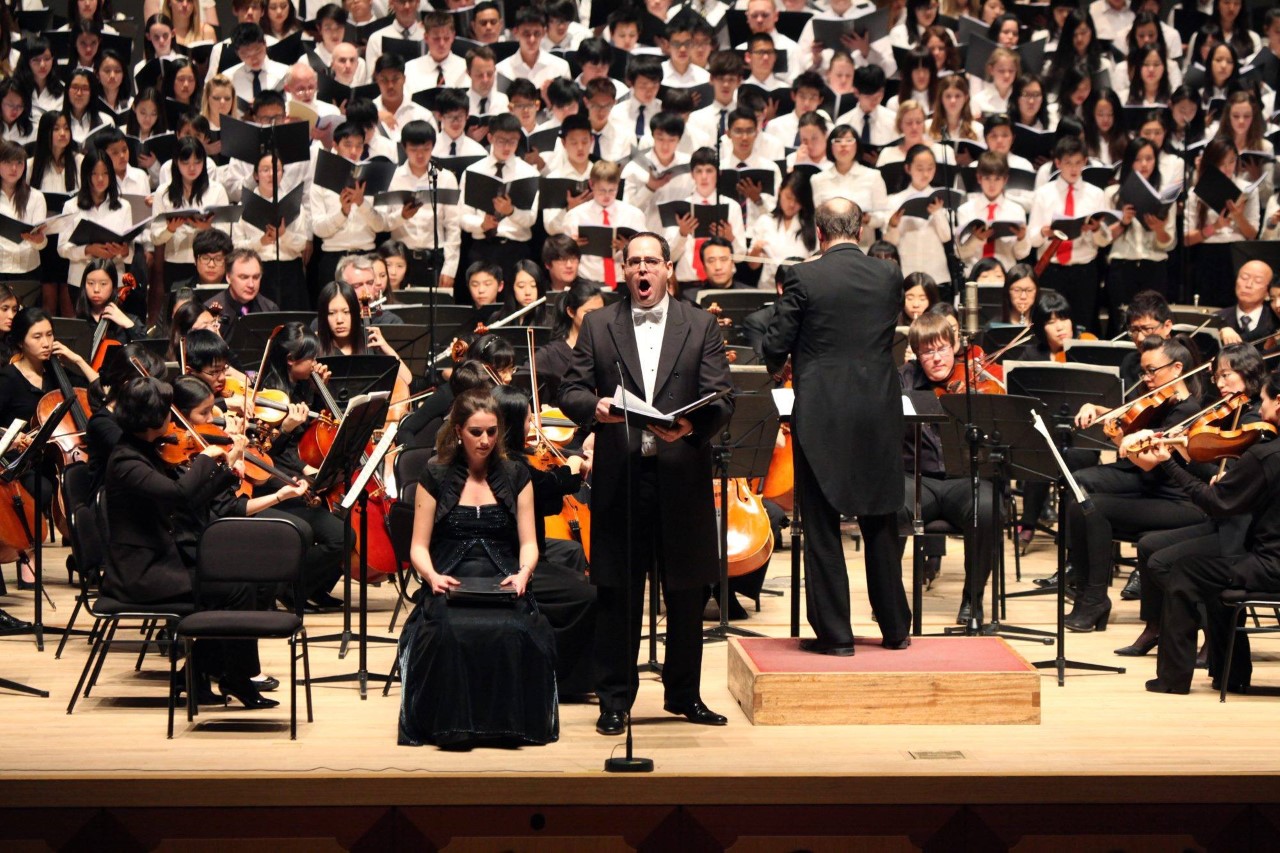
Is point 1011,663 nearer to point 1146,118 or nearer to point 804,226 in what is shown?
point 804,226

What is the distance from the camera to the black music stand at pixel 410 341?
6992 millimetres

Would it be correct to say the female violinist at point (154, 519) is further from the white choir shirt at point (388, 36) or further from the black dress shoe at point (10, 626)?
the white choir shirt at point (388, 36)

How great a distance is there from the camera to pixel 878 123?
10000 millimetres

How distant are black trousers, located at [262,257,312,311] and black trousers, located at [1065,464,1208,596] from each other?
4616 millimetres

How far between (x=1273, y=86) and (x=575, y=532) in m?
6.81

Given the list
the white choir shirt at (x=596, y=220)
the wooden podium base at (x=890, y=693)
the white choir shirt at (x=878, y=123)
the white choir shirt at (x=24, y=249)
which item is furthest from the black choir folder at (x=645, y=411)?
the white choir shirt at (x=878, y=123)

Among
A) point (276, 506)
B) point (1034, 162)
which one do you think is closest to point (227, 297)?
point (276, 506)

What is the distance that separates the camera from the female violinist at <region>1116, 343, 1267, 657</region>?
5.27 meters

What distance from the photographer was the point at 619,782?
4059 mm

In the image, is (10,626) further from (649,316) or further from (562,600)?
(649,316)

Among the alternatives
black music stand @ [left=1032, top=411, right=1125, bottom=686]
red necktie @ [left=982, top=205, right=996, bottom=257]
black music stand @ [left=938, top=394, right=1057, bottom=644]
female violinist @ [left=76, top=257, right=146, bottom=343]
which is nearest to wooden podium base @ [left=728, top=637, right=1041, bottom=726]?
black music stand @ [left=1032, top=411, right=1125, bottom=686]

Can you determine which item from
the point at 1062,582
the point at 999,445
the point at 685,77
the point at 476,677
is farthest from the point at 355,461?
the point at 685,77

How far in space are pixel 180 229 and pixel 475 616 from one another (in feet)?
16.9

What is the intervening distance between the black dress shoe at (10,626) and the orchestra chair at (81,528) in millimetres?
238
